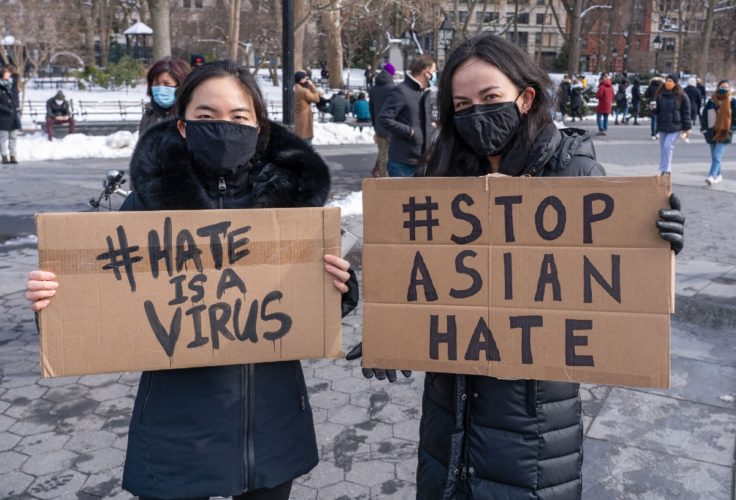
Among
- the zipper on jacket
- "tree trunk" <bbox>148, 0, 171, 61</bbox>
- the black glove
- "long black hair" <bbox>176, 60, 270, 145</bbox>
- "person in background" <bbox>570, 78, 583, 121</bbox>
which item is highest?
"tree trunk" <bbox>148, 0, 171, 61</bbox>

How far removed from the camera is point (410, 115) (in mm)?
7949

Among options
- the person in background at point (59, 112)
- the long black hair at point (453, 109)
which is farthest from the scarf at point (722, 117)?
the person in background at point (59, 112)

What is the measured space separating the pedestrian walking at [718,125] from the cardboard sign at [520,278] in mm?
11219

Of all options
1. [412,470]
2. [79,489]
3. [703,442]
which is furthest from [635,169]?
[79,489]

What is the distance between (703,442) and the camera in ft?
12.8

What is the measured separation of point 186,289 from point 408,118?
20.0ft

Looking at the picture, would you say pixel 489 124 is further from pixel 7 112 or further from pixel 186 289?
pixel 7 112

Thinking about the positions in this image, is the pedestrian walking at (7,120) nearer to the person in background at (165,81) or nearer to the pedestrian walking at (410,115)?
the pedestrian walking at (410,115)

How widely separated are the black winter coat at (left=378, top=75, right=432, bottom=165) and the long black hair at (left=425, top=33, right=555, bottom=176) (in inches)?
215

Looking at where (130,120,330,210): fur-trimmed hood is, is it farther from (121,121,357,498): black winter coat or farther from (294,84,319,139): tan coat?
(294,84,319,139): tan coat

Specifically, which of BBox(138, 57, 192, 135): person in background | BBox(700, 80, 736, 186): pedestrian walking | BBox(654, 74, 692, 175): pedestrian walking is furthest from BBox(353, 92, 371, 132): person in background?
BBox(138, 57, 192, 135): person in background

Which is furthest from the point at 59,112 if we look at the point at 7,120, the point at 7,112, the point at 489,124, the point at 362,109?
the point at 489,124

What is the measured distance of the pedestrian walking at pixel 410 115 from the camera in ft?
25.7

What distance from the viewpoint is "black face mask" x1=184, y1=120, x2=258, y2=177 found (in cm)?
219
